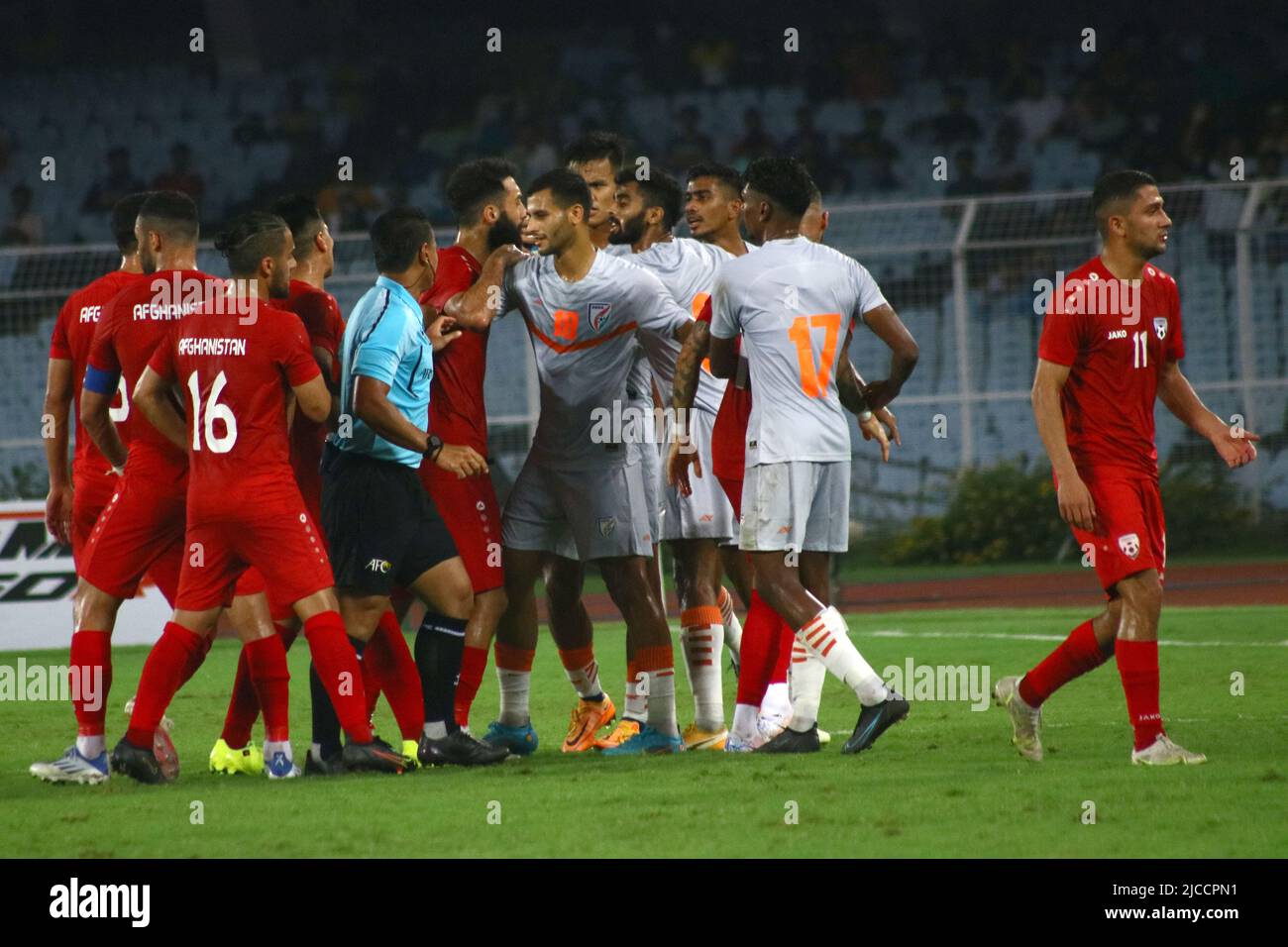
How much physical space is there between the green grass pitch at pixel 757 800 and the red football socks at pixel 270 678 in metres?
0.27

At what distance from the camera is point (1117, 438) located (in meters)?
6.48

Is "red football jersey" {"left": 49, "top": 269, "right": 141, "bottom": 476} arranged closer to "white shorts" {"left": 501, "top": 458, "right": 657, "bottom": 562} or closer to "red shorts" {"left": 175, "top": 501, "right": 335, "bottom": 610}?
"red shorts" {"left": 175, "top": 501, "right": 335, "bottom": 610}

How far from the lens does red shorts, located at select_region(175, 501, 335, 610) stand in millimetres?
6281

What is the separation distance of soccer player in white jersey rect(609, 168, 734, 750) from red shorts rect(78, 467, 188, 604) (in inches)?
80.5

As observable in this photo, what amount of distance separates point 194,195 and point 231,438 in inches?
628

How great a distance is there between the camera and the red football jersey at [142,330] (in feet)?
21.7

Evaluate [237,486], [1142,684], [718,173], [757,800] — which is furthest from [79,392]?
[1142,684]

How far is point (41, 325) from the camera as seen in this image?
1714 cm

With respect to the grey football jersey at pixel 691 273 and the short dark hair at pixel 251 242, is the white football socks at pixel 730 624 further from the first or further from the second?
the short dark hair at pixel 251 242

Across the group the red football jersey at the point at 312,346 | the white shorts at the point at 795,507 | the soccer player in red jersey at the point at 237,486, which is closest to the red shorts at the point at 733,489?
the white shorts at the point at 795,507

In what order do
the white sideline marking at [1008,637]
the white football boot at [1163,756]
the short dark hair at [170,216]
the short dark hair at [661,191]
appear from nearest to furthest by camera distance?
the white football boot at [1163,756], the short dark hair at [170,216], the short dark hair at [661,191], the white sideline marking at [1008,637]

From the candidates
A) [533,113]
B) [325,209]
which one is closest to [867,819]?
[325,209]

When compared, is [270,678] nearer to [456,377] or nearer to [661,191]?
[456,377]
